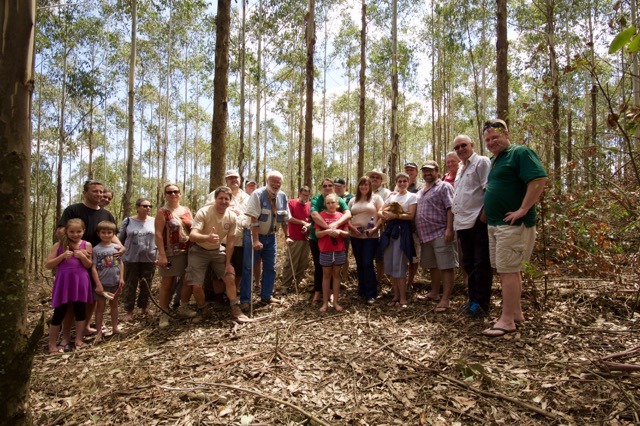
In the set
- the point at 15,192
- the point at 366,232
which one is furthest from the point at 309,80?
the point at 15,192

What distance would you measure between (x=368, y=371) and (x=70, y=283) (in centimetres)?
324

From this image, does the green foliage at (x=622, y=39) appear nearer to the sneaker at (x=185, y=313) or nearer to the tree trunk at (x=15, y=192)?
the tree trunk at (x=15, y=192)

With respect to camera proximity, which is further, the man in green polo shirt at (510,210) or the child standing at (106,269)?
the child standing at (106,269)

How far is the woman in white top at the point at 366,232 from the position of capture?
484 centimetres

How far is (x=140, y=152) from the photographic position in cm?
2817

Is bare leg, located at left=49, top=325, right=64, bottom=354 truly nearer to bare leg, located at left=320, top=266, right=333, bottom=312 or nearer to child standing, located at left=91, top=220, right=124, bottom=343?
child standing, located at left=91, top=220, right=124, bottom=343

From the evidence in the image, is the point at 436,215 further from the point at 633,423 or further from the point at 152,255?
the point at 152,255

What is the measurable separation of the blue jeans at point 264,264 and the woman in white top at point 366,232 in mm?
1162

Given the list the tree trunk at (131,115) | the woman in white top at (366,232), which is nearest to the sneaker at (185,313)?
the woman in white top at (366,232)

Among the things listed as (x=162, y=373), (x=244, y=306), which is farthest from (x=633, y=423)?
(x=244, y=306)

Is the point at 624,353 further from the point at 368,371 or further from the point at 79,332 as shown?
the point at 79,332

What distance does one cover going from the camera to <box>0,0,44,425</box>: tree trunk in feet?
5.87

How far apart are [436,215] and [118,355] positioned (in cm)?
389

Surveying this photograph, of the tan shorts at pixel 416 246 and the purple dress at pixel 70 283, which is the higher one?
the tan shorts at pixel 416 246
